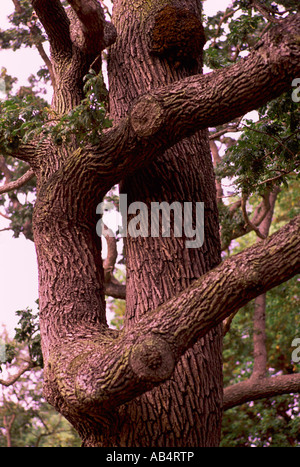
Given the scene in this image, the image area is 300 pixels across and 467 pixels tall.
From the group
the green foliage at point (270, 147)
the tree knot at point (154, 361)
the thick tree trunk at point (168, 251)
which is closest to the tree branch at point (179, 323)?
the tree knot at point (154, 361)

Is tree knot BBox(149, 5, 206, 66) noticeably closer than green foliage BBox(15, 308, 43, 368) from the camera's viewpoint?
Yes

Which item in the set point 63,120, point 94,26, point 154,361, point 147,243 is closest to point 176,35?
point 94,26

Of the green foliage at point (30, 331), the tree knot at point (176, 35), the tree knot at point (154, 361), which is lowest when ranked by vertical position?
the tree knot at point (154, 361)

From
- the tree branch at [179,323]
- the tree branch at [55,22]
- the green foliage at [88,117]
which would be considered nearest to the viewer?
the tree branch at [179,323]

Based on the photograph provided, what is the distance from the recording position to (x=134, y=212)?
4.38 meters

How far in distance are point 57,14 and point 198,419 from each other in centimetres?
361

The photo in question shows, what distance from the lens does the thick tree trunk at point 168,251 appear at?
3.79 meters

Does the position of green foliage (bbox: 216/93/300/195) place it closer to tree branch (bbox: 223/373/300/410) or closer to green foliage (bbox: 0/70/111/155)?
green foliage (bbox: 0/70/111/155)

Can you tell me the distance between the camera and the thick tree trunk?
3795 mm

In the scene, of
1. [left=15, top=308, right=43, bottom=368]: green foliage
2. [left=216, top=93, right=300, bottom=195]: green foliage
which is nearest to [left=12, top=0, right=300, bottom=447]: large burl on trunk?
[left=216, top=93, right=300, bottom=195]: green foliage

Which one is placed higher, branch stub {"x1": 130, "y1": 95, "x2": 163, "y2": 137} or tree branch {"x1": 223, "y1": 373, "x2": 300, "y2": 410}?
branch stub {"x1": 130, "y1": 95, "x2": 163, "y2": 137}

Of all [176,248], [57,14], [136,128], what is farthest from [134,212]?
[57,14]

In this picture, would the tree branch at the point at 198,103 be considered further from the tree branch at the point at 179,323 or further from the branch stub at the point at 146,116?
the tree branch at the point at 179,323

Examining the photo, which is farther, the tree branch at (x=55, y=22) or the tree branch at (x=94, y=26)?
the tree branch at (x=55, y=22)
